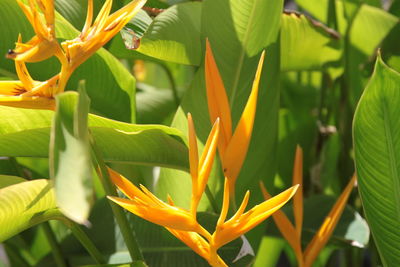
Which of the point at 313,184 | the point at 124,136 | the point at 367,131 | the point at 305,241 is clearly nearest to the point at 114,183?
the point at 124,136

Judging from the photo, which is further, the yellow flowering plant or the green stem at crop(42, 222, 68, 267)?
the green stem at crop(42, 222, 68, 267)

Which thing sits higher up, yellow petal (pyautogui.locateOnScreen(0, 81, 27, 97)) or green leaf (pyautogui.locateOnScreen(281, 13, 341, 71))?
yellow petal (pyautogui.locateOnScreen(0, 81, 27, 97))

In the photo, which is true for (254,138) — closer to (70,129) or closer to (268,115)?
(268,115)

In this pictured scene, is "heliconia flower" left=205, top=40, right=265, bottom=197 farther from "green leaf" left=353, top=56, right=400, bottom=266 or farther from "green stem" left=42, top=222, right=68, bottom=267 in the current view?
"green stem" left=42, top=222, right=68, bottom=267

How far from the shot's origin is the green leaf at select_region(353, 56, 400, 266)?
0.40 metres

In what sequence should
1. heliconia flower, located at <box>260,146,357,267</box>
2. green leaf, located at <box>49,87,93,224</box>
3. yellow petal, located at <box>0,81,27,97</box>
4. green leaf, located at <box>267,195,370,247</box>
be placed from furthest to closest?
green leaf, located at <box>267,195,370,247</box>
heliconia flower, located at <box>260,146,357,267</box>
yellow petal, located at <box>0,81,27,97</box>
green leaf, located at <box>49,87,93,224</box>

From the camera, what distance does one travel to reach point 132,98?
0.54 meters

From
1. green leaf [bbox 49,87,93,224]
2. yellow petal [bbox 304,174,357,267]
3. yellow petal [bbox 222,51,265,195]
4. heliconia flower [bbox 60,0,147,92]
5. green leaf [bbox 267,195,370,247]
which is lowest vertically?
green leaf [bbox 267,195,370,247]

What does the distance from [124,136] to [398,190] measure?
0.19 meters

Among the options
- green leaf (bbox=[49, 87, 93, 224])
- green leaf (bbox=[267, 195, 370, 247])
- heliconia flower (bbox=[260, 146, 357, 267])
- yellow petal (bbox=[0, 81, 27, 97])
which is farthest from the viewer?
green leaf (bbox=[267, 195, 370, 247])

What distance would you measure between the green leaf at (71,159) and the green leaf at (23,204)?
0.08 metres

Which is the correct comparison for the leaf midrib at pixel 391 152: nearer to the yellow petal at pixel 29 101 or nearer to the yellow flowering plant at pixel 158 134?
the yellow flowering plant at pixel 158 134

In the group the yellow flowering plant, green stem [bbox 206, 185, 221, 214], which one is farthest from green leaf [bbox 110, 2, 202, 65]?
green stem [bbox 206, 185, 221, 214]

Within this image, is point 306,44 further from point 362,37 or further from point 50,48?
point 50,48
